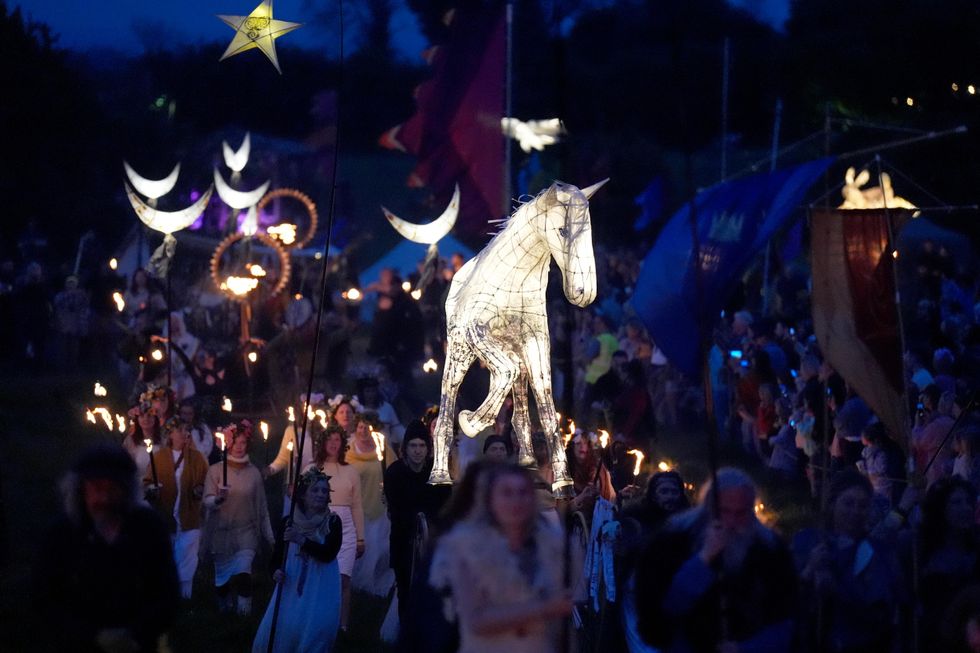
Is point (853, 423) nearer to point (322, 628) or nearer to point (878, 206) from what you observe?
point (878, 206)

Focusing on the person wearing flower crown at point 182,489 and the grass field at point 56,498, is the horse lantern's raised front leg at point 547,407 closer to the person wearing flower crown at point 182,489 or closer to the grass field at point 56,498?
the grass field at point 56,498

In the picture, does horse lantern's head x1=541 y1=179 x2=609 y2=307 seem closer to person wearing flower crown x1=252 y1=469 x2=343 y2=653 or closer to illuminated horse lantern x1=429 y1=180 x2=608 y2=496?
illuminated horse lantern x1=429 y1=180 x2=608 y2=496

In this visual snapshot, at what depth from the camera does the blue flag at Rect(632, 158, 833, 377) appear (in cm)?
1085

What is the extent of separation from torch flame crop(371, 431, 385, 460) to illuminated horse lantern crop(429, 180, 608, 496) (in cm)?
155

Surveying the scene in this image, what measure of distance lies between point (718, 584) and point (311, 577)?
154 inches

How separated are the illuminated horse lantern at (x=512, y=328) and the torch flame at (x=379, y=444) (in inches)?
60.9

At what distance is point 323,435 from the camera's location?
1021cm

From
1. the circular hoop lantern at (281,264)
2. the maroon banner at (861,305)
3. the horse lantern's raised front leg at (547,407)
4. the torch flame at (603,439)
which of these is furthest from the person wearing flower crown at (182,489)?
the circular hoop lantern at (281,264)

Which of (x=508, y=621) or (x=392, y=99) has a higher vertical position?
(x=392, y=99)

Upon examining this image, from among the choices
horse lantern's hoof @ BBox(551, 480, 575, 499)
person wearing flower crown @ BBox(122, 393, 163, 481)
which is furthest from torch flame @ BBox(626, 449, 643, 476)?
person wearing flower crown @ BBox(122, 393, 163, 481)

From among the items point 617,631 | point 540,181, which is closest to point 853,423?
point 617,631

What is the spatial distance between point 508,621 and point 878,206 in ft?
23.5

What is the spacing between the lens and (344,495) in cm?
1006

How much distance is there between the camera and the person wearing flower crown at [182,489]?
10930 mm
